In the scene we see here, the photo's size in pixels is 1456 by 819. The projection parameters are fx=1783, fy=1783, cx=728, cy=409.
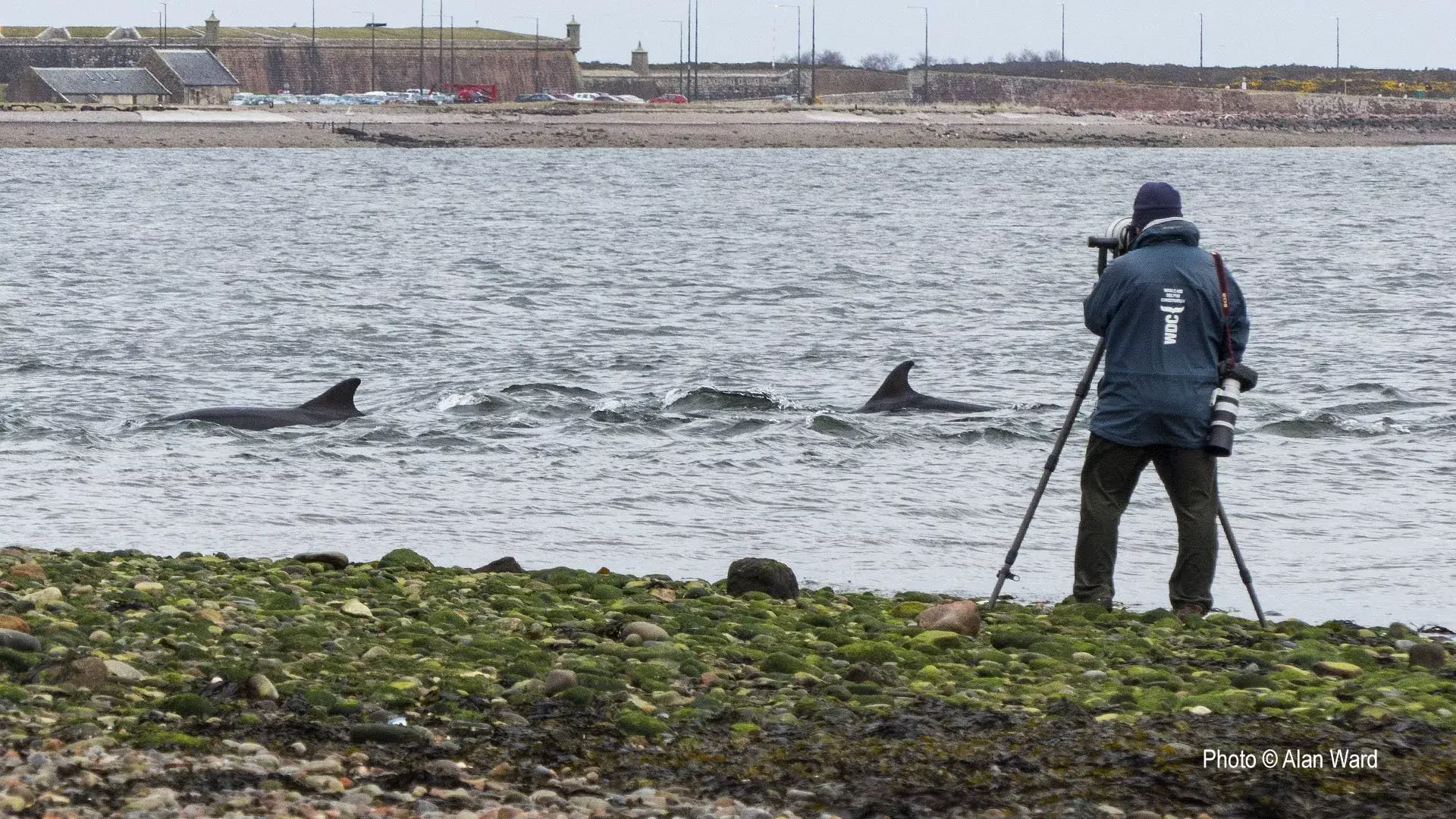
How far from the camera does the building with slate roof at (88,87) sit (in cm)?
11356

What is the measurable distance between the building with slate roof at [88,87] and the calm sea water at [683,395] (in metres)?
62.4

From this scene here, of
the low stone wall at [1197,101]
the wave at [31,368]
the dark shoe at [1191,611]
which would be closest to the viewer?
the dark shoe at [1191,611]

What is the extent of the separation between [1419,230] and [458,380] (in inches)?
1588

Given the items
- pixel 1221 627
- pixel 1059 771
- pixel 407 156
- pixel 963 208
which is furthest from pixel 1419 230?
pixel 407 156

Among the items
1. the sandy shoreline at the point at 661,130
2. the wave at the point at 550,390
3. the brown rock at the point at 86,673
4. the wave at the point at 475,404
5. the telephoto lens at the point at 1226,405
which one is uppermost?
the sandy shoreline at the point at 661,130

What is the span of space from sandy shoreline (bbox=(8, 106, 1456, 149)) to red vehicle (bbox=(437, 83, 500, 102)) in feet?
45.5

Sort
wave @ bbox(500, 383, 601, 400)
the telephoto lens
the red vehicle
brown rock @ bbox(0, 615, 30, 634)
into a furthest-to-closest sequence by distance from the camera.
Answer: the red vehicle < wave @ bbox(500, 383, 601, 400) < the telephoto lens < brown rock @ bbox(0, 615, 30, 634)

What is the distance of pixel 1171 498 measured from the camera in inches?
348

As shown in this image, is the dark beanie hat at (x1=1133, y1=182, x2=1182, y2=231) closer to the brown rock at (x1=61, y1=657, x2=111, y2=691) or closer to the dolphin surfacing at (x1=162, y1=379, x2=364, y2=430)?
the brown rock at (x1=61, y1=657, x2=111, y2=691)


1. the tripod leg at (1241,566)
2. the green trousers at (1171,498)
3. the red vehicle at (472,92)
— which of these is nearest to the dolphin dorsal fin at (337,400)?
the green trousers at (1171,498)

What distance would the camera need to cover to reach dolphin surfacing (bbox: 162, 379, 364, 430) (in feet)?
56.7

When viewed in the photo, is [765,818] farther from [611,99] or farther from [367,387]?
[611,99]

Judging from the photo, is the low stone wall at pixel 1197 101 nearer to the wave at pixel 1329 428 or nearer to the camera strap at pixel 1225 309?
the wave at pixel 1329 428

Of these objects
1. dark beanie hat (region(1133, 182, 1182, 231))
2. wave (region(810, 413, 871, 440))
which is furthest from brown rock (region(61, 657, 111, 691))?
wave (region(810, 413, 871, 440))
